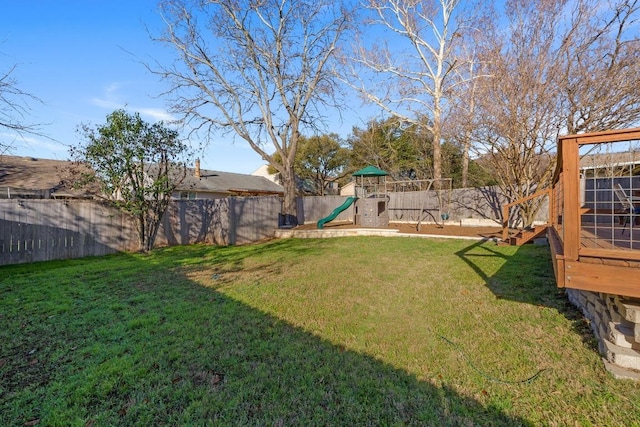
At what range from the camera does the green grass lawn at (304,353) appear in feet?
6.94

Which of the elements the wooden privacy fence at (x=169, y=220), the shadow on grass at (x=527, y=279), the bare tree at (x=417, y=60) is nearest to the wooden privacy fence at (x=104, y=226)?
the wooden privacy fence at (x=169, y=220)

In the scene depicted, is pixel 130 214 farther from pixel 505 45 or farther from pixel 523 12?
pixel 523 12

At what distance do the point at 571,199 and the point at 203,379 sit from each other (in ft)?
11.3

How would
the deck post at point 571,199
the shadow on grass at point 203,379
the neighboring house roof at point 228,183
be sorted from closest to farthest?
1. the shadow on grass at point 203,379
2. the deck post at point 571,199
3. the neighboring house roof at point 228,183

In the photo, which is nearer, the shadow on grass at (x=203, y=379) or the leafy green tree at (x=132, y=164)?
the shadow on grass at (x=203, y=379)

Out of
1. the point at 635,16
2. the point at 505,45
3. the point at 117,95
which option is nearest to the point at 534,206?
the point at 505,45

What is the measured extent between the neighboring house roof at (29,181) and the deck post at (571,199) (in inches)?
592

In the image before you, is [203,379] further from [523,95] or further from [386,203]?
[386,203]

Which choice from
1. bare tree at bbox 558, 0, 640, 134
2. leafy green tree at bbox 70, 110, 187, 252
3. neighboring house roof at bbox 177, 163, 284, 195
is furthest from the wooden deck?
neighboring house roof at bbox 177, 163, 284, 195

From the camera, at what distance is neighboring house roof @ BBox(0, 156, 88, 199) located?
42.0ft

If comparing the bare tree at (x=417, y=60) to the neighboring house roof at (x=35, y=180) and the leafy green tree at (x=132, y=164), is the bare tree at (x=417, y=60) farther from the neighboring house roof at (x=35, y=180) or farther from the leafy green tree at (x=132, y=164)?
the leafy green tree at (x=132, y=164)

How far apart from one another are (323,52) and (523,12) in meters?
7.50

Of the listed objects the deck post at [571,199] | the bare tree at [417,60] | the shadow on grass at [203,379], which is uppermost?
the bare tree at [417,60]

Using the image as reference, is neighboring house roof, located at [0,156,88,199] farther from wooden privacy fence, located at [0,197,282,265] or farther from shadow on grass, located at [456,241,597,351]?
shadow on grass, located at [456,241,597,351]
